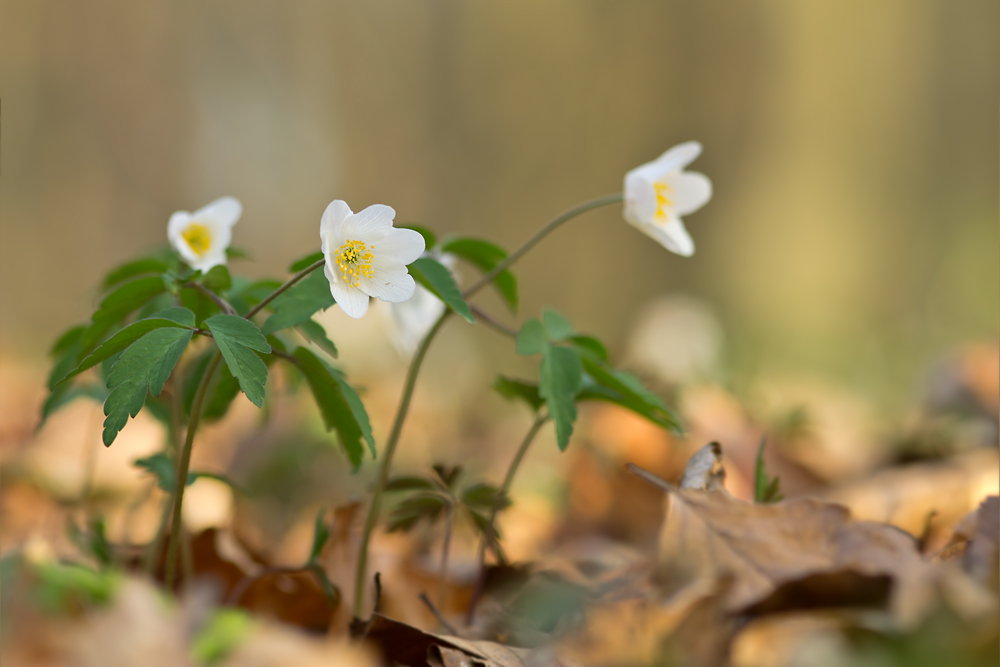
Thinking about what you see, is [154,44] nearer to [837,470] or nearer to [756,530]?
[837,470]

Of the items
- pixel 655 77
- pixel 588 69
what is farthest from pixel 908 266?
pixel 588 69

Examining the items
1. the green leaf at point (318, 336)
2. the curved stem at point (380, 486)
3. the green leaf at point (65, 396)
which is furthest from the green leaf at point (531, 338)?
the green leaf at point (65, 396)

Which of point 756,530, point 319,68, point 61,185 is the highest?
point 319,68

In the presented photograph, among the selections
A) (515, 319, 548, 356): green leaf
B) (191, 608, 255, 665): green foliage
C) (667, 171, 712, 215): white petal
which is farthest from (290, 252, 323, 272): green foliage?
(667, 171, 712, 215): white petal

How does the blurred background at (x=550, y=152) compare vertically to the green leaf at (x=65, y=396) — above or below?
above

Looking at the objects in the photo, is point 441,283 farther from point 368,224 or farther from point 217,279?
Result: point 217,279

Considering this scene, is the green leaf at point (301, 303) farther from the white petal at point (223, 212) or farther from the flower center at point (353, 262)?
the white petal at point (223, 212)
